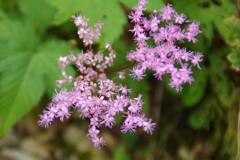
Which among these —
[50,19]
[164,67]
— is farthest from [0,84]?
[164,67]

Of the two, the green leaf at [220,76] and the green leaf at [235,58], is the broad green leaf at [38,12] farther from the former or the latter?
the green leaf at [235,58]

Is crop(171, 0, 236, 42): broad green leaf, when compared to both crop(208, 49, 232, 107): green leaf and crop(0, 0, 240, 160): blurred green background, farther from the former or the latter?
crop(208, 49, 232, 107): green leaf

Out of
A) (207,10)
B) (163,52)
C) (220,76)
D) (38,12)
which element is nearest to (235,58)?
(207,10)

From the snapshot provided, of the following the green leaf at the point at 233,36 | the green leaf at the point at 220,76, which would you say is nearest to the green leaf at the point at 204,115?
the green leaf at the point at 220,76

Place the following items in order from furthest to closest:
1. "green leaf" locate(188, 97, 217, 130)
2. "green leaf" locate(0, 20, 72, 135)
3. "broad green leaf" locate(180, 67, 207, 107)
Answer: "green leaf" locate(188, 97, 217, 130), "broad green leaf" locate(180, 67, 207, 107), "green leaf" locate(0, 20, 72, 135)

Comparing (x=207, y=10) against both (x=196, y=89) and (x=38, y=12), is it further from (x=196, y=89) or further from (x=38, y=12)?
(x=38, y=12)

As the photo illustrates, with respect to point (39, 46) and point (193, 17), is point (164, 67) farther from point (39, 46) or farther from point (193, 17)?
point (39, 46)

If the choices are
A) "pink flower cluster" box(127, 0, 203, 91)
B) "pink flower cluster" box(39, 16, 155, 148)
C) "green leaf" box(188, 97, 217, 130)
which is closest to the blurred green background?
"green leaf" box(188, 97, 217, 130)

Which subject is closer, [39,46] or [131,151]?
[39,46]
